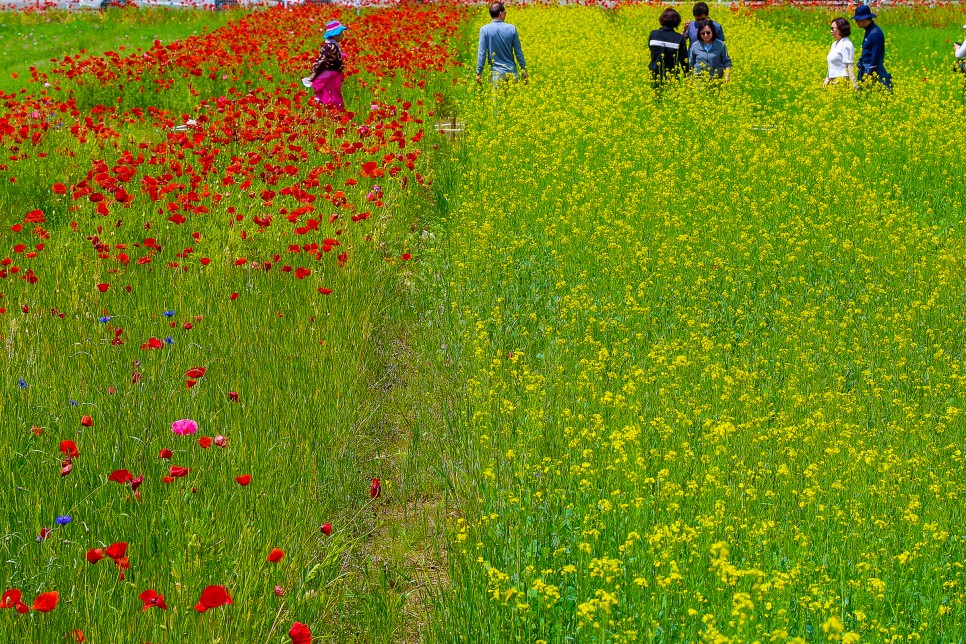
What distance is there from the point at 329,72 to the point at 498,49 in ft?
7.94

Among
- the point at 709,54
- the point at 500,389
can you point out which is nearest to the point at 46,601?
the point at 500,389

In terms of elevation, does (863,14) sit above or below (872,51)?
above

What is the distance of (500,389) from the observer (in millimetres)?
5547

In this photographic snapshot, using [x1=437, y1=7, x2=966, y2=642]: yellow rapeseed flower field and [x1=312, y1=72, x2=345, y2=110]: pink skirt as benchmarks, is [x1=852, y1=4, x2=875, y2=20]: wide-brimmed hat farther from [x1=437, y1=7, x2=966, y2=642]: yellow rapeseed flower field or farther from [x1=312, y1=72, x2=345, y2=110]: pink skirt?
[x1=312, y1=72, x2=345, y2=110]: pink skirt

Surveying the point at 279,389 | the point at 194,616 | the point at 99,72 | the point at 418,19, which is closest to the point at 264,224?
the point at 279,389

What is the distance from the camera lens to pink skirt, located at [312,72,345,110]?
1176cm

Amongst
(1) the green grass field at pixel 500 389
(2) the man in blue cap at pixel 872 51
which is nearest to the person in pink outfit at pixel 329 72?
(1) the green grass field at pixel 500 389

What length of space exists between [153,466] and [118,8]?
2657 cm

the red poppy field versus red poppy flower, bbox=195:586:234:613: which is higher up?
red poppy flower, bbox=195:586:234:613

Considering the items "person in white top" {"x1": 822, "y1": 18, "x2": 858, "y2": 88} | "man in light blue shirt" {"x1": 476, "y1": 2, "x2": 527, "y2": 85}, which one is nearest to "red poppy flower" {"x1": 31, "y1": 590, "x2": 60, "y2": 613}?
"man in light blue shirt" {"x1": 476, "y1": 2, "x2": 527, "y2": 85}

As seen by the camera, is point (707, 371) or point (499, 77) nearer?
point (707, 371)

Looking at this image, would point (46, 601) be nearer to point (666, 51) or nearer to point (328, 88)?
point (328, 88)

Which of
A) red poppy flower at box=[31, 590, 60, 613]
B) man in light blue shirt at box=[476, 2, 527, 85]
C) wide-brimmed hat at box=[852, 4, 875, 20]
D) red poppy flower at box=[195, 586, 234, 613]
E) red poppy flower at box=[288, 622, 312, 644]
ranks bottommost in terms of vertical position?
red poppy flower at box=[288, 622, 312, 644]

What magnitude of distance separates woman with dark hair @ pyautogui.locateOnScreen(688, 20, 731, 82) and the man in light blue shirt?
7.68 feet
